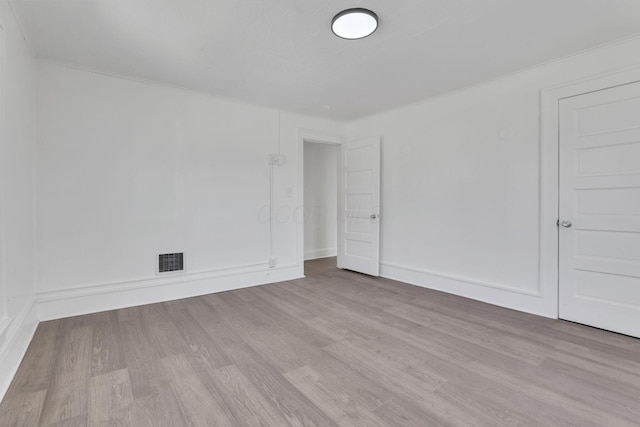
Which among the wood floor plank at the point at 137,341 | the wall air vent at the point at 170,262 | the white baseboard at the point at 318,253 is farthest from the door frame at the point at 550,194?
the white baseboard at the point at 318,253

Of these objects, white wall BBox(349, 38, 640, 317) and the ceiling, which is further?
white wall BBox(349, 38, 640, 317)

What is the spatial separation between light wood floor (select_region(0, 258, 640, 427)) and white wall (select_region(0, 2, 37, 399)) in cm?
22

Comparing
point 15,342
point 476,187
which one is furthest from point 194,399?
point 476,187

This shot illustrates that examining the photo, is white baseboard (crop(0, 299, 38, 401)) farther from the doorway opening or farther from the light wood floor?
the doorway opening

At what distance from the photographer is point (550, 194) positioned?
2949 millimetres

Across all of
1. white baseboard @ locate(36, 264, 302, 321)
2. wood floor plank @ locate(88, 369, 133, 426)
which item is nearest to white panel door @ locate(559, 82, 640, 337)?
white baseboard @ locate(36, 264, 302, 321)

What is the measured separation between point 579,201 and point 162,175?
4.32m

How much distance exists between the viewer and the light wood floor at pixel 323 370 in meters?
1.62

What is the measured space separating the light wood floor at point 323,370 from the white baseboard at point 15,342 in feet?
0.22

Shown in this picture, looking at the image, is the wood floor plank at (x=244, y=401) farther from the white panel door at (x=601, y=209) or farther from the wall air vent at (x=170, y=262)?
the white panel door at (x=601, y=209)

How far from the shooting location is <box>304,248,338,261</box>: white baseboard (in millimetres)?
6219

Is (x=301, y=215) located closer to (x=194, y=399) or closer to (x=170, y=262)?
(x=170, y=262)

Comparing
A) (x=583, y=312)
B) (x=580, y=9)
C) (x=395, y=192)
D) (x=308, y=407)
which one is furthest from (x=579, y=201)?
(x=308, y=407)

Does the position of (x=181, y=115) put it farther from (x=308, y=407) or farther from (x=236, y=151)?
(x=308, y=407)
